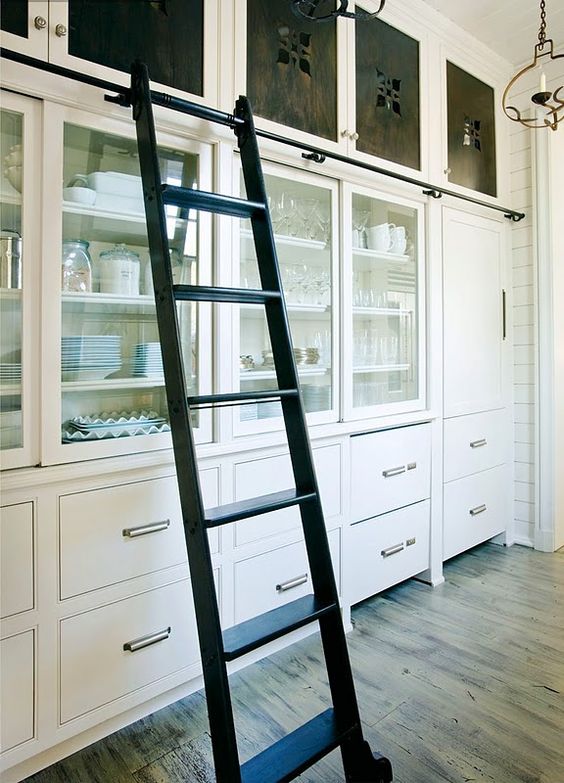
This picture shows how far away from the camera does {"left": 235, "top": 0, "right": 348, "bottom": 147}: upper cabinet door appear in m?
1.92

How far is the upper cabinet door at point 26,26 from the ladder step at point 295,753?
1.94 m

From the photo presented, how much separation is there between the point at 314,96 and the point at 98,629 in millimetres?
2114

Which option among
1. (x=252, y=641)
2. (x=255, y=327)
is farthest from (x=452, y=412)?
(x=252, y=641)

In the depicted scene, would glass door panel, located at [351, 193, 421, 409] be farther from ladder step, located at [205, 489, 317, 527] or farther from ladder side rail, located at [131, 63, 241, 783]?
ladder side rail, located at [131, 63, 241, 783]

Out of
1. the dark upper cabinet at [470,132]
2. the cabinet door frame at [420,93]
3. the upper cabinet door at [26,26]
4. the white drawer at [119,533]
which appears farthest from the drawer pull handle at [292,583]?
the dark upper cabinet at [470,132]

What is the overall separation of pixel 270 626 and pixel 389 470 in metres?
1.24

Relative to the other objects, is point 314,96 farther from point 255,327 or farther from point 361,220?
point 255,327

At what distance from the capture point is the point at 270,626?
4.54ft

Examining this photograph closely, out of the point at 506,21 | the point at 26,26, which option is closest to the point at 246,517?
the point at 26,26

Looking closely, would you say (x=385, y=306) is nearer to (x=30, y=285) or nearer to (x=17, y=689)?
(x=30, y=285)

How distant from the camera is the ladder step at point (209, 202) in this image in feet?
4.75

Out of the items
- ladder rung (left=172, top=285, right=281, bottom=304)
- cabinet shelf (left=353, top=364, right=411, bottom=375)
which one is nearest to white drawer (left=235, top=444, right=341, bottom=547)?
cabinet shelf (left=353, top=364, right=411, bottom=375)

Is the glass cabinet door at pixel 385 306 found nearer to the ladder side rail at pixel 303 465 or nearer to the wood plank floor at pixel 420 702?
the ladder side rail at pixel 303 465

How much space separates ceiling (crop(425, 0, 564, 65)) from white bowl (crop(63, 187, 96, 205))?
2.04 m
